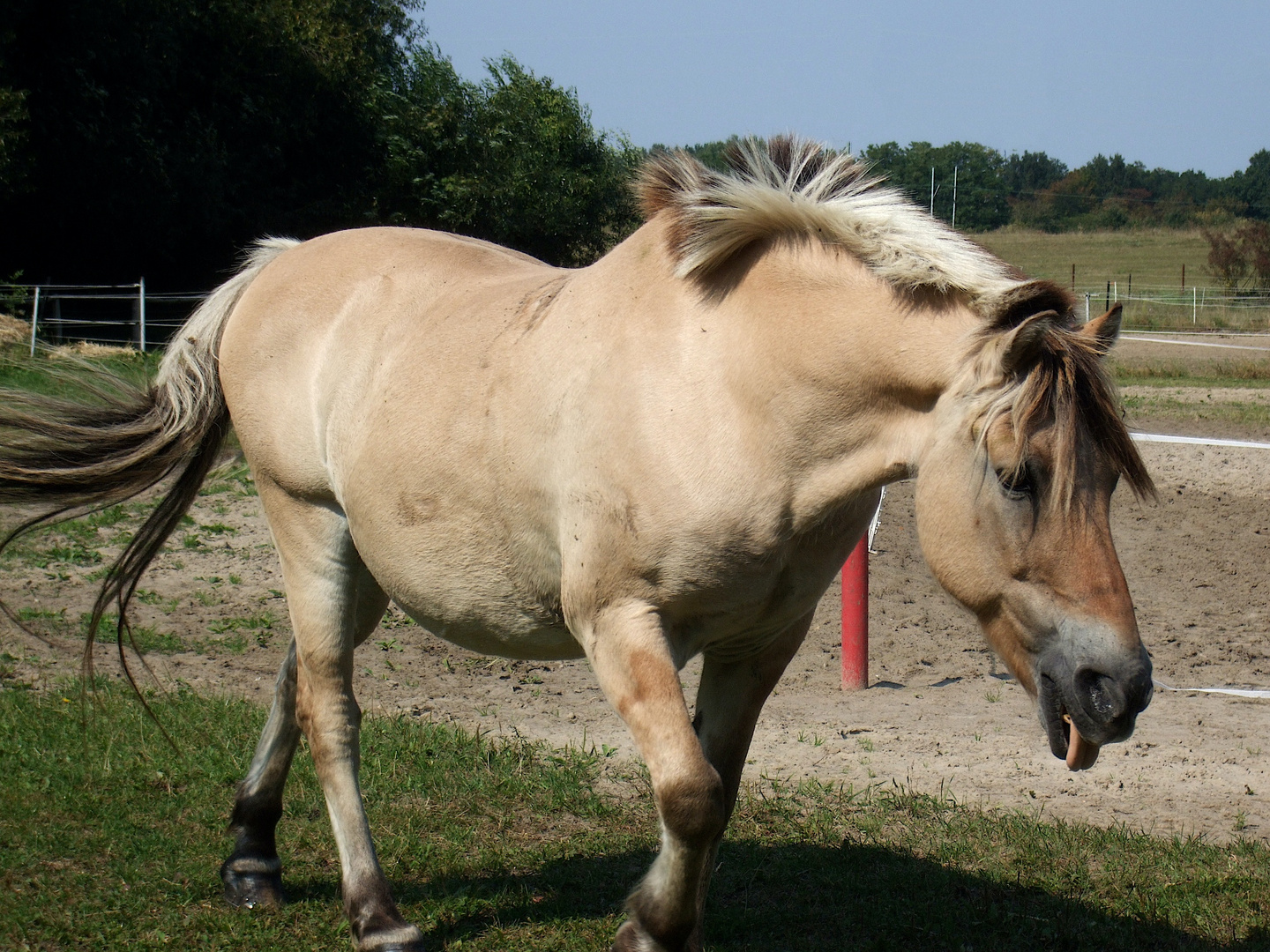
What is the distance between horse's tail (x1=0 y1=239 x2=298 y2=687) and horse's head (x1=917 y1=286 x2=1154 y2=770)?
8.67ft

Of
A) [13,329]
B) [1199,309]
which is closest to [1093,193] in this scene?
[1199,309]

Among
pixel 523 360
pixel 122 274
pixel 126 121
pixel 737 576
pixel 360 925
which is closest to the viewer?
pixel 737 576

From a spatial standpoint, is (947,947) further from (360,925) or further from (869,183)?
(869,183)

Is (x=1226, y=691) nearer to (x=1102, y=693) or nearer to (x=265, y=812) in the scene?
(x=1102, y=693)

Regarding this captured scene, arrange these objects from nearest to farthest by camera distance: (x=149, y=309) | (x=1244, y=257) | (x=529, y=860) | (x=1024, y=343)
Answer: (x=1024, y=343), (x=529, y=860), (x=149, y=309), (x=1244, y=257)

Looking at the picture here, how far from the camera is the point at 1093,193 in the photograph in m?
66.1

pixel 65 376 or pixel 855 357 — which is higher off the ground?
pixel 855 357

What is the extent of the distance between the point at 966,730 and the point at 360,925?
291cm

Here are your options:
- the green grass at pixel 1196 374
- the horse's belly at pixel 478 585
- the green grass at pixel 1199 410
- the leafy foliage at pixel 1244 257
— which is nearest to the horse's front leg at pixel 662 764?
the horse's belly at pixel 478 585

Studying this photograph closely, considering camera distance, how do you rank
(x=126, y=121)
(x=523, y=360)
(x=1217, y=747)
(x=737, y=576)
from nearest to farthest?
(x=737, y=576) → (x=523, y=360) → (x=1217, y=747) → (x=126, y=121)

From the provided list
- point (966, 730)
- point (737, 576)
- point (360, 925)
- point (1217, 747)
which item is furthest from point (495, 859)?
point (1217, 747)

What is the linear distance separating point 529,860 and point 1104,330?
2532 millimetres

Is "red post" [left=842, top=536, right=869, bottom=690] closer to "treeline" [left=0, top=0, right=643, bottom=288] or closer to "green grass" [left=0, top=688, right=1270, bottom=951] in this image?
"green grass" [left=0, top=688, right=1270, bottom=951]

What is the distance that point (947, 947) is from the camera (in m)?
3.17
